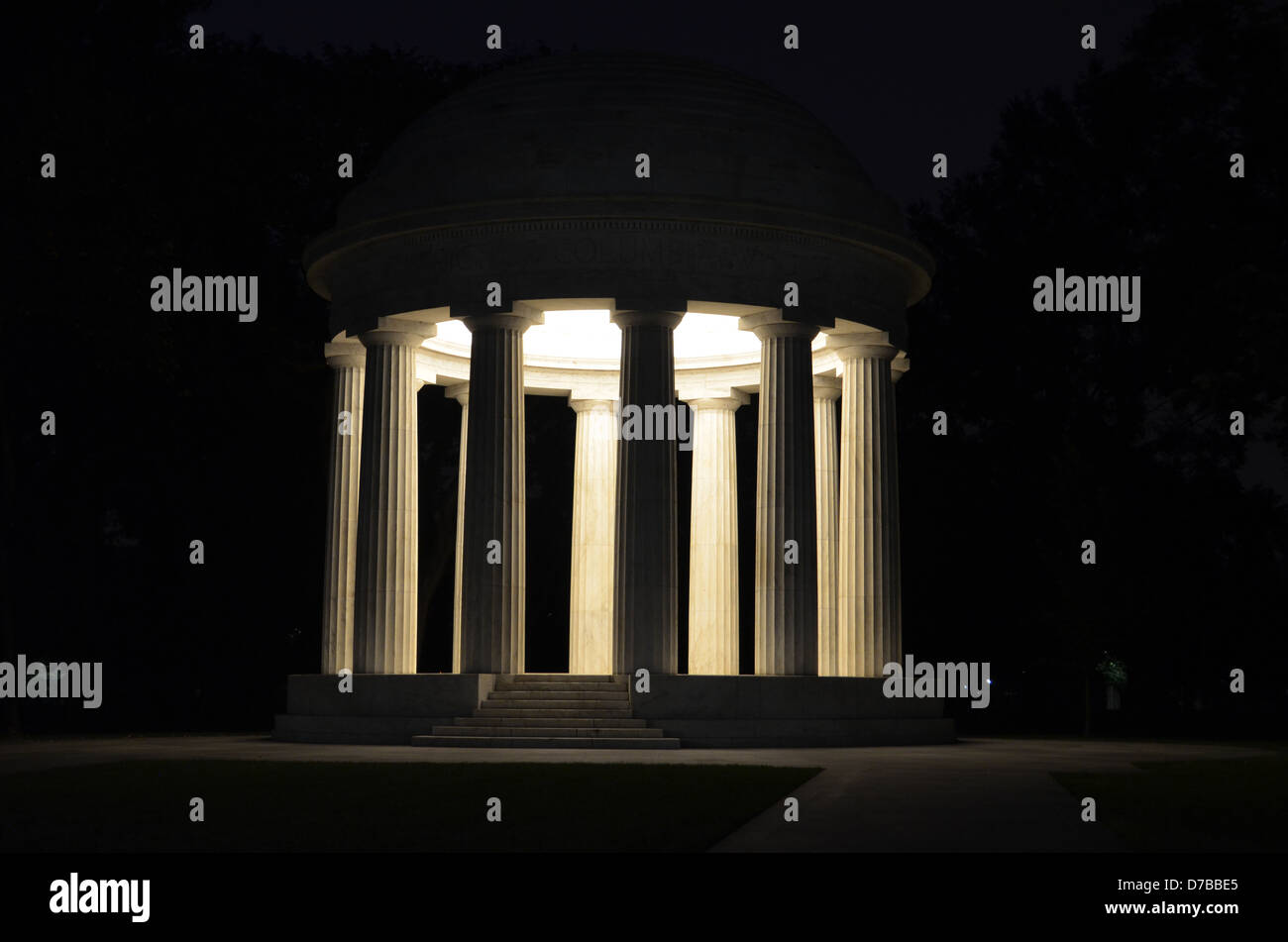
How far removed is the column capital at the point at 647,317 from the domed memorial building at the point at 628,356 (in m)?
0.08

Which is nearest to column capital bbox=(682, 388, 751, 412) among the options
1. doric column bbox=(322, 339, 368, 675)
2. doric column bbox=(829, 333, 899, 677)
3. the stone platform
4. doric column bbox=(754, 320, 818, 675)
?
doric column bbox=(829, 333, 899, 677)

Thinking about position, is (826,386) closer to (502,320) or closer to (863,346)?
(863,346)

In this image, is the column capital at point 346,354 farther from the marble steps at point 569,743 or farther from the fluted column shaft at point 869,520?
the fluted column shaft at point 869,520

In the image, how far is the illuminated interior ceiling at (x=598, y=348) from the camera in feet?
276

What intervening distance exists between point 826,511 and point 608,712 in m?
19.7

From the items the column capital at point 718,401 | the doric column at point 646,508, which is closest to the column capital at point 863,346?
the doric column at point 646,508

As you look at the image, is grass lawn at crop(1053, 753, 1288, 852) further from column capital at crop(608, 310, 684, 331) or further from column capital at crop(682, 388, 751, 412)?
column capital at crop(682, 388, 751, 412)

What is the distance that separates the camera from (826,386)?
84750 millimetres

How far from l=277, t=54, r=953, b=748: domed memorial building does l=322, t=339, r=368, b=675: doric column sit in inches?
11.2

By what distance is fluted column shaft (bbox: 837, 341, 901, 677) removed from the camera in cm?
7725

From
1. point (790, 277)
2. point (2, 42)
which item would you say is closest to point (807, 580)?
point (790, 277)

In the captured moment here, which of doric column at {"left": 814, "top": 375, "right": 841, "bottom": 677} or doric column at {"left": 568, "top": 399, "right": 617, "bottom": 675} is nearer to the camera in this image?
doric column at {"left": 814, "top": 375, "right": 841, "bottom": 677}
